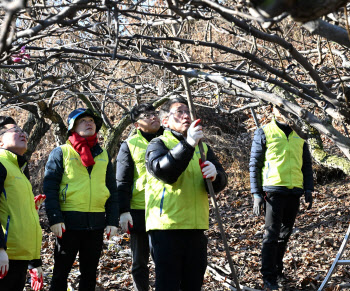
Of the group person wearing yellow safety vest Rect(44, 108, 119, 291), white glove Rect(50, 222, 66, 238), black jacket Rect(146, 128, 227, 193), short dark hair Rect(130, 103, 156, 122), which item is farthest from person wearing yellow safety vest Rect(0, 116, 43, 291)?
short dark hair Rect(130, 103, 156, 122)

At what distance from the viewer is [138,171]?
4711 mm

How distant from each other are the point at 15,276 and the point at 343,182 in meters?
8.34

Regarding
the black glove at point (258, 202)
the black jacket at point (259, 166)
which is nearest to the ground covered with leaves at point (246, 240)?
the black glove at point (258, 202)

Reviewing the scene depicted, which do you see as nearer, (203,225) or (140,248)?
(203,225)

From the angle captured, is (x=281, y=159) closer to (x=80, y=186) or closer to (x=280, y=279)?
(x=280, y=279)

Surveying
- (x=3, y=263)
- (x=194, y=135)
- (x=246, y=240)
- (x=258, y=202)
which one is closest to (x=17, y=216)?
(x=3, y=263)

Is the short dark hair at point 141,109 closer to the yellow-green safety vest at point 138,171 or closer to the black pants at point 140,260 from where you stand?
the yellow-green safety vest at point 138,171

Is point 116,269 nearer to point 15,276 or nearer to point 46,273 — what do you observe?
point 46,273

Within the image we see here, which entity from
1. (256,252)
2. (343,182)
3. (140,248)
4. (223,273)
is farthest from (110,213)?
(343,182)

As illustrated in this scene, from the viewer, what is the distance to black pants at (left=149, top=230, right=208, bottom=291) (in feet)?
11.7

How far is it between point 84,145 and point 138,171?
2.05 feet

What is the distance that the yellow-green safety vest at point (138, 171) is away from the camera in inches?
184

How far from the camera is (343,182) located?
1039 cm

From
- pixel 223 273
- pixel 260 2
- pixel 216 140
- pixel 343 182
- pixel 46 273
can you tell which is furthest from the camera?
pixel 216 140
